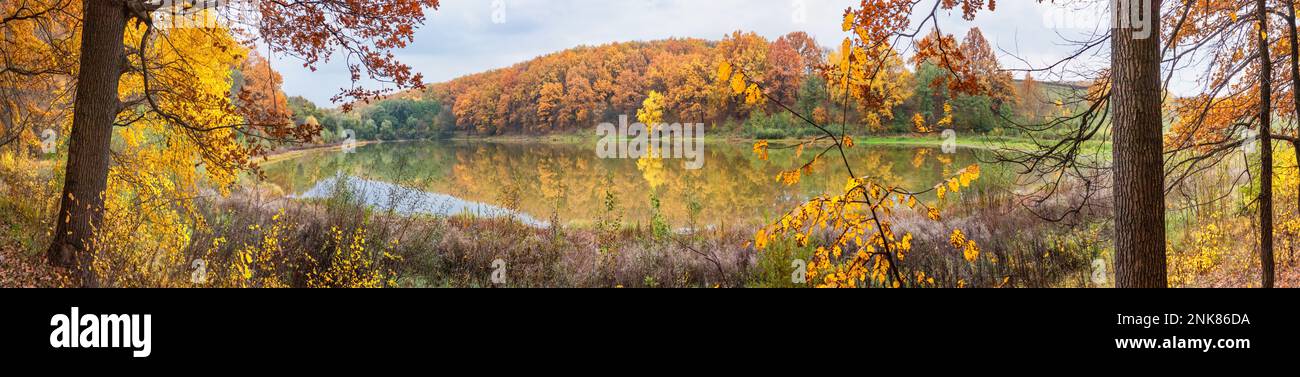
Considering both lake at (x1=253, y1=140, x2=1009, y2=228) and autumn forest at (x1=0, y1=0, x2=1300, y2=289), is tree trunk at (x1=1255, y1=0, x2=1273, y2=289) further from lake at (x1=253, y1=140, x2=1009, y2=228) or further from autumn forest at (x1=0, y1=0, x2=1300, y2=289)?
lake at (x1=253, y1=140, x2=1009, y2=228)

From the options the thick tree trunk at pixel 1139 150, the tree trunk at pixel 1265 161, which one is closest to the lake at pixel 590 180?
the tree trunk at pixel 1265 161

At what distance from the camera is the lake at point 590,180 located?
12891mm

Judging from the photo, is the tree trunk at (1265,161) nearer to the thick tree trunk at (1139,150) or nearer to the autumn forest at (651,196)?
the autumn forest at (651,196)

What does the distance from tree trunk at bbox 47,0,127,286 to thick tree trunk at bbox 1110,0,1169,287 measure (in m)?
7.96

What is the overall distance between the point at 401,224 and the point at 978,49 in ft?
92.8

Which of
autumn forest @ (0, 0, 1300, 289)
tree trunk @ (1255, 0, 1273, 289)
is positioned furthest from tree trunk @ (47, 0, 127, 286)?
tree trunk @ (1255, 0, 1273, 289)

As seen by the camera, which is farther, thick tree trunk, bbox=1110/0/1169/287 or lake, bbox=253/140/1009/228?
lake, bbox=253/140/1009/228

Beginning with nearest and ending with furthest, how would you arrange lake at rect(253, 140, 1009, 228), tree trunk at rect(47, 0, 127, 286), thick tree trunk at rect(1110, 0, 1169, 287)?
thick tree trunk at rect(1110, 0, 1169, 287) → tree trunk at rect(47, 0, 127, 286) → lake at rect(253, 140, 1009, 228)

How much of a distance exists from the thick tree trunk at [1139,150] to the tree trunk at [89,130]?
7.96 meters

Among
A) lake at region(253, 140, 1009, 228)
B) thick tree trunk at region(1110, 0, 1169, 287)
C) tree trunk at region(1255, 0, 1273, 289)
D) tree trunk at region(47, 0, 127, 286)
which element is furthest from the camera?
lake at region(253, 140, 1009, 228)

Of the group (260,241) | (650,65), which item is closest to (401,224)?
(260,241)

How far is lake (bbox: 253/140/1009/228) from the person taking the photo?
1289 cm

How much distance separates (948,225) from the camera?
11.6 metres

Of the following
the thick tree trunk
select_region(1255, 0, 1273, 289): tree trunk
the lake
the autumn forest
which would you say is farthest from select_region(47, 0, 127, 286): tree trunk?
select_region(1255, 0, 1273, 289): tree trunk
